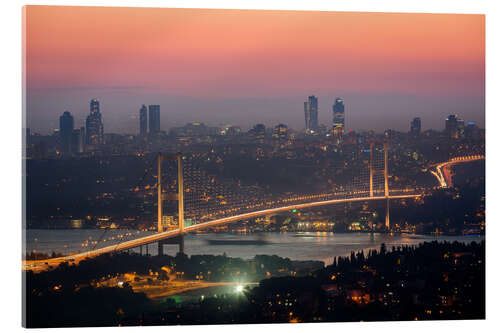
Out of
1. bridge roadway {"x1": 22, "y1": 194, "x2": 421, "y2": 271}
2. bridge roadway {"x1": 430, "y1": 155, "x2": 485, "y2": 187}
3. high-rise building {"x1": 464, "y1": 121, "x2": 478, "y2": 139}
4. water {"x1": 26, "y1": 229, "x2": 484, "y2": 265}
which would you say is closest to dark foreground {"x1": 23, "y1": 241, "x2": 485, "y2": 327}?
bridge roadway {"x1": 22, "y1": 194, "x2": 421, "y2": 271}

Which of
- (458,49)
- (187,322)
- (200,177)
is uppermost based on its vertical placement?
(458,49)

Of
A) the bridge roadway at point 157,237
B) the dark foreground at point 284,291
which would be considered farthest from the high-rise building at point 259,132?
the bridge roadway at point 157,237

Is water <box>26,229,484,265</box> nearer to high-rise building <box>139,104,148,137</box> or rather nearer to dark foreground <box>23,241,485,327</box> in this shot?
dark foreground <box>23,241,485,327</box>

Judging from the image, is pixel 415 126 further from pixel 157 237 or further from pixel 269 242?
pixel 157 237

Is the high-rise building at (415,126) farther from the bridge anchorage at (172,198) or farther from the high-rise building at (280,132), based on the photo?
the bridge anchorage at (172,198)
